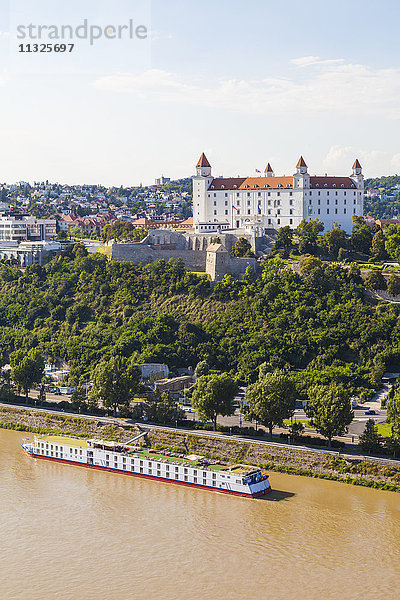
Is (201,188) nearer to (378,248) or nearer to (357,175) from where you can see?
(357,175)

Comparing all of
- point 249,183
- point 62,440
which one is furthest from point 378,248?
point 62,440

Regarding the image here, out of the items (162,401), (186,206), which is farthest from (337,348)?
(186,206)

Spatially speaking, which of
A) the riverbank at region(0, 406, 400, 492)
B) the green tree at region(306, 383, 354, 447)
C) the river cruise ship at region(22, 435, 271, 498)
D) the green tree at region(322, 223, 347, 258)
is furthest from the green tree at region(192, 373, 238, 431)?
the green tree at region(322, 223, 347, 258)

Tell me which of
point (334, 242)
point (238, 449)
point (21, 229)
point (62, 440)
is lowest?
point (62, 440)

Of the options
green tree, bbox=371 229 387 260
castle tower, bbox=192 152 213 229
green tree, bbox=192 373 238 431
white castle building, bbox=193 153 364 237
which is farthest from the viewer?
castle tower, bbox=192 152 213 229

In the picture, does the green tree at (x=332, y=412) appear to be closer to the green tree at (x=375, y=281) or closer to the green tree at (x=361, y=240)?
the green tree at (x=375, y=281)

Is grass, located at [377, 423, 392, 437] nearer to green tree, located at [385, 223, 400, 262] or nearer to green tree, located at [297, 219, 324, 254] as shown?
green tree, located at [385, 223, 400, 262]

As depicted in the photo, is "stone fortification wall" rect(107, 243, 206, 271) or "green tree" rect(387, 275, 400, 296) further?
"stone fortification wall" rect(107, 243, 206, 271)
